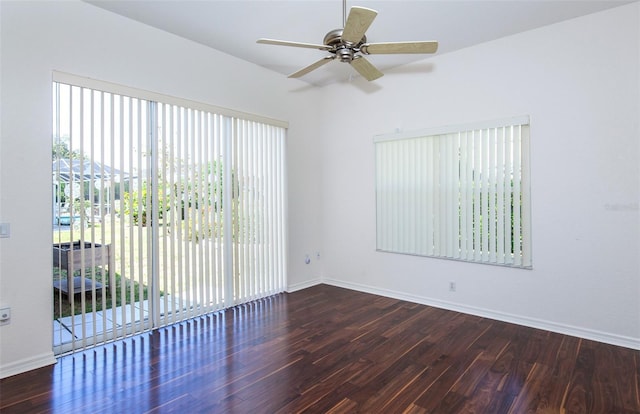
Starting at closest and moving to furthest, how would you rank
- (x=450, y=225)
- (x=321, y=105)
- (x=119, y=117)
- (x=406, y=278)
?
1. (x=119, y=117)
2. (x=450, y=225)
3. (x=406, y=278)
4. (x=321, y=105)

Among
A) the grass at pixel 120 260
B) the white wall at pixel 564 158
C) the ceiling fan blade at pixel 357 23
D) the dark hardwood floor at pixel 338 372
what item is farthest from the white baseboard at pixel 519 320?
the ceiling fan blade at pixel 357 23

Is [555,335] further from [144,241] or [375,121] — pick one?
[144,241]

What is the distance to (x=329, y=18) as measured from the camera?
10.8 ft

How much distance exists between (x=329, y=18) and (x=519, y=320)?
12.1 feet

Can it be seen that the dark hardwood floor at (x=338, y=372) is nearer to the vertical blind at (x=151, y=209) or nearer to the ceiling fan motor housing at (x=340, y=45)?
the vertical blind at (x=151, y=209)

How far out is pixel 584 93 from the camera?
327cm

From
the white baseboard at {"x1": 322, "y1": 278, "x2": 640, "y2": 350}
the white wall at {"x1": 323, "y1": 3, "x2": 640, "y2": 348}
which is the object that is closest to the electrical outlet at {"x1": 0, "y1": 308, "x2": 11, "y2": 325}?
the white baseboard at {"x1": 322, "y1": 278, "x2": 640, "y2": 350}

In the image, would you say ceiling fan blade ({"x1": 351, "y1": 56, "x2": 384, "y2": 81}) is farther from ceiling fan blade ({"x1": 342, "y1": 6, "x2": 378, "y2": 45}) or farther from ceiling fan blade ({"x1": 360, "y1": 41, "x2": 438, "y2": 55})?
ceiling fan blade ({"x1": 342, "y1": 6, "x2": 378, "y2": 45})

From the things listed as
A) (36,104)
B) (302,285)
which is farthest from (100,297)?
(302,285)

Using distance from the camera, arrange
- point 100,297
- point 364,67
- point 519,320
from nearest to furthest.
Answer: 1. point 364,67
2. point 100,297
3. point 519,320

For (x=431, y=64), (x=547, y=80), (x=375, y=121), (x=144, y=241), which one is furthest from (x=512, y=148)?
(x=144, y=241)

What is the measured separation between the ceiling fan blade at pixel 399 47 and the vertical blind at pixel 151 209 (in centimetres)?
213

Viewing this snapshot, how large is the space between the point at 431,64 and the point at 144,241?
391 centimetres

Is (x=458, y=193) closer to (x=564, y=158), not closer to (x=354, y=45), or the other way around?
(x=564, y=158)
